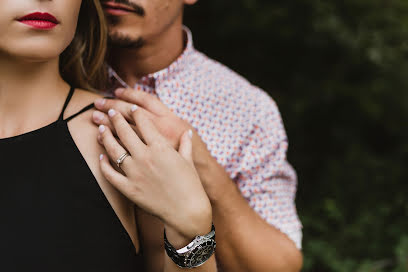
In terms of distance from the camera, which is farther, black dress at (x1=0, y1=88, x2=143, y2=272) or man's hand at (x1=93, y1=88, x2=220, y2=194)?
man's hand at (x1=93, y1=88, x2=220, y2=194)

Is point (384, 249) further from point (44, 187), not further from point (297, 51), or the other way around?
point (44, 187)

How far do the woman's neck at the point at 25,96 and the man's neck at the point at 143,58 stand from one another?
23.3 inches

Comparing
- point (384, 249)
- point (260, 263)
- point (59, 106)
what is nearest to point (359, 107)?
point (384, 249)

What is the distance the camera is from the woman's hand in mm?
1489

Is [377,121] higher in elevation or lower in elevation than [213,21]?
lower

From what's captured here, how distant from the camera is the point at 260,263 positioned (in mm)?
2076

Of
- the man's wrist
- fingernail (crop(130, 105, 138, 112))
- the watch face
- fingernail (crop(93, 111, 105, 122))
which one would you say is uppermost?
fingernail (crop(130, 105, 138, 112))

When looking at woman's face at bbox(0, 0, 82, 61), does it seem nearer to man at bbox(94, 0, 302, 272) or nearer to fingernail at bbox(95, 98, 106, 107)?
fingernail at bbox(95, 98, 106, 107)

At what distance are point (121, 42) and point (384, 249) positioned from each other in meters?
2.38

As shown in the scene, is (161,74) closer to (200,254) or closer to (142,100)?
(142,100)

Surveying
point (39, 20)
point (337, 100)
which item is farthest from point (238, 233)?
point (337, 100)

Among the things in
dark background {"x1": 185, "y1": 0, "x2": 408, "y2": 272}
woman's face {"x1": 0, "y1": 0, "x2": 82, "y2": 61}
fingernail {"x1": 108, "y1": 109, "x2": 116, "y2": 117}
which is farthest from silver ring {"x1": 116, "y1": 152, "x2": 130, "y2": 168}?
dark background {"x1": 185, "y1": 0, "x2": 408, "y2": 272}

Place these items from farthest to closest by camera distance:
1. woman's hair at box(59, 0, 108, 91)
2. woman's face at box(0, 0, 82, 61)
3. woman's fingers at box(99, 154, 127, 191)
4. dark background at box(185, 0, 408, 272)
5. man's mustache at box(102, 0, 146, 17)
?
dark background at box(185, 0, 408, 272), man's mustache at box(102, 0, 146, 17), woman's hair at box(59, 0, 108, 91), woman's fingers at box(99, 154, 127, 191), woman's face at box(0, 0, 82, 61)

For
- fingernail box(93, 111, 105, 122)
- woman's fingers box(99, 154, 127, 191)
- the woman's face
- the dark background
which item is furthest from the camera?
the dark background
